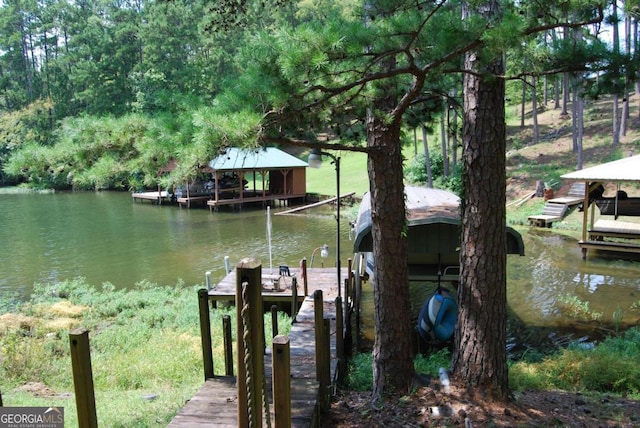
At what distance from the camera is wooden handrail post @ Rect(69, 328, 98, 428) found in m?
2.80

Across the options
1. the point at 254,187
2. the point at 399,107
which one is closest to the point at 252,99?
the point at 399,107

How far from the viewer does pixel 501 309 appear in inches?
182

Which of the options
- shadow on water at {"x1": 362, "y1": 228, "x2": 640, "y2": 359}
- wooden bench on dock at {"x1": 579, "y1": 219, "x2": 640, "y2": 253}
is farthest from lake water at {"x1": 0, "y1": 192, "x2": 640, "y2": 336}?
wooden bench on dock at {"x1": 579, "y1": 219, "x2": 640, "y2": 253}

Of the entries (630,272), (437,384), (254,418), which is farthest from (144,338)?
(630,272)

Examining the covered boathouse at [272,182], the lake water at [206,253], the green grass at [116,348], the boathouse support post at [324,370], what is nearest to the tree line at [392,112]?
the boathouse support post at [324,370]

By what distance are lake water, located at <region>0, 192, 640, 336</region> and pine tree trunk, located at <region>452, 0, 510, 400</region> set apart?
6.52 m

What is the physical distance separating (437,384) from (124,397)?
3.87 m

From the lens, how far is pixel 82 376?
2.84m

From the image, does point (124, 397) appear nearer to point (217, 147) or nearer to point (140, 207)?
point (217, 147)

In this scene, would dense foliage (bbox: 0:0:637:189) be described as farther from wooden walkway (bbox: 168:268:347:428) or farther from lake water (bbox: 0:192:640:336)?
lake water (bbox: 0:192:640:336)

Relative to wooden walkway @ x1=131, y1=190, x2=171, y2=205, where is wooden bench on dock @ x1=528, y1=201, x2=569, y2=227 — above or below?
Result: below

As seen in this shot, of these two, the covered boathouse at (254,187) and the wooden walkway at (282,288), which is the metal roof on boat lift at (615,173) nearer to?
the wooden walkway at (282,288)

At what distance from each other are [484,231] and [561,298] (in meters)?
8.64

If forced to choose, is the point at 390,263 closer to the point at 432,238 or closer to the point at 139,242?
the point at 432,238
